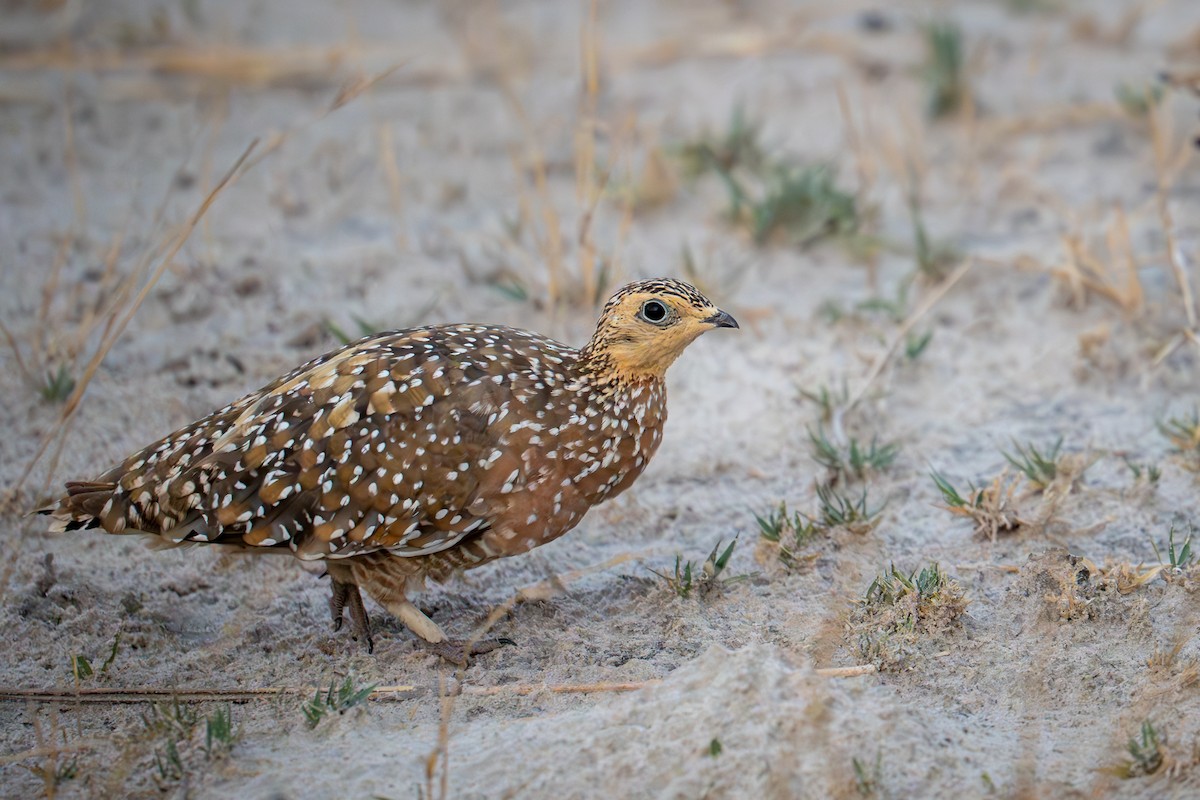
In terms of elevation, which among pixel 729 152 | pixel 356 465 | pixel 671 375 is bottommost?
pixel 671 375

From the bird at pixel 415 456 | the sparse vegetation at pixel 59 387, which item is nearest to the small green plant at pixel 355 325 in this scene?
the sparse vegetation at pixel 59 387

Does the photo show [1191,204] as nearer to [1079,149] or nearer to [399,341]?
[1079,149]

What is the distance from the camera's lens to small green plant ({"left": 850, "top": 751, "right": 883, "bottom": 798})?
318 cm

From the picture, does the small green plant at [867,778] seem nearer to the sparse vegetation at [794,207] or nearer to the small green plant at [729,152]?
the sparse vegetation at [794,207]

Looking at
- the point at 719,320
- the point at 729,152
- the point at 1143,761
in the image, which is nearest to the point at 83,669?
the point at 719,320

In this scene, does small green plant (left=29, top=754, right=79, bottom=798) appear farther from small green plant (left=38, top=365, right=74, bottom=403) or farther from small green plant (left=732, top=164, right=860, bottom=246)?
small green plant (left=732, top=164, right=860, bottom=246)

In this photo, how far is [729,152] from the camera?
6988 millimetres

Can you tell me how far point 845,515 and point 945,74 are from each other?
389 centimetres

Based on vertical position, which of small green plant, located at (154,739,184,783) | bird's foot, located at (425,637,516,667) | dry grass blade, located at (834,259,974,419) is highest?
dry grass blade, located at (834,259,974,419)

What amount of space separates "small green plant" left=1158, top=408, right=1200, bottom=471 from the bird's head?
1.96 meters

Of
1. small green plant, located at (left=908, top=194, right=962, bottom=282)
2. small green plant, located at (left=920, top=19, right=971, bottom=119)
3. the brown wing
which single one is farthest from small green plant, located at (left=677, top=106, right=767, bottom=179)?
the brown wing

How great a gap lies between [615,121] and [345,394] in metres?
4.14

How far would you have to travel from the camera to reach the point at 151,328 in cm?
589

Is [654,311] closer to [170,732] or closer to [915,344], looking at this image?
[170,732]
